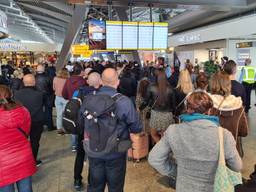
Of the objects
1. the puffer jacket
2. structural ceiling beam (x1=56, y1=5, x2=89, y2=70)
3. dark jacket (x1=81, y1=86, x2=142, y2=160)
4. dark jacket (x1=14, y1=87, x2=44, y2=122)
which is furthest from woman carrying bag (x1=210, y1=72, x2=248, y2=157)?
structural ceiling beam (x1=56, y1=5, x2=89, y2=70)

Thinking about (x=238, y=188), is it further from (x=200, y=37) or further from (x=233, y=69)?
(x=200, y=37)

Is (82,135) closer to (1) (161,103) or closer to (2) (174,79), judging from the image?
(1) (161,103)

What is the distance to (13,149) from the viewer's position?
3016mm

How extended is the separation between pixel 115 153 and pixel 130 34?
5704 mm

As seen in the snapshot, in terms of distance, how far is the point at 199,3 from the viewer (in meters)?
8.91

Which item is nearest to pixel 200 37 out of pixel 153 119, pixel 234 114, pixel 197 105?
pixel 153 119

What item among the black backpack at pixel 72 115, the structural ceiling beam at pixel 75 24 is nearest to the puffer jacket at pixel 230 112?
the black backpack at pixel 72 115

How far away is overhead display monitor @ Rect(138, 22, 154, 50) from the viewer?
8340 millimetres

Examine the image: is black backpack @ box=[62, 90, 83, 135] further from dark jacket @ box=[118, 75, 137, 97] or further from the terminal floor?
dark jacket @ box=[118, 75, 137, 97]

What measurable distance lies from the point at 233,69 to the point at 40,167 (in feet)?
11.6

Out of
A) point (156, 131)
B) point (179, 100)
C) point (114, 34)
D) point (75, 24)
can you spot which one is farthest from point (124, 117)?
point (75, 24)

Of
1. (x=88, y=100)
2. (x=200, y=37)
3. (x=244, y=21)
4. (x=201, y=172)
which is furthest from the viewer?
(x=200, y=37)

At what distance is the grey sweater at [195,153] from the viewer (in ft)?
7.06

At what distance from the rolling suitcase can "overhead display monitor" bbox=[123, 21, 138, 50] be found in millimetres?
3496
